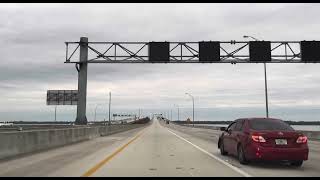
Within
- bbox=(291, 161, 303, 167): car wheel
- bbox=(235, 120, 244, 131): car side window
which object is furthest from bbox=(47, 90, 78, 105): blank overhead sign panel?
bbox=(291, 161, 303, 167): car wheel

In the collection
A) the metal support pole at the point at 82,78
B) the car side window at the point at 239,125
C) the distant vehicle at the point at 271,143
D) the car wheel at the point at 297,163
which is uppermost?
the metal support pole at the point at 82,78

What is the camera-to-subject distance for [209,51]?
43469mm

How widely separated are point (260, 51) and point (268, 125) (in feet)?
94.3

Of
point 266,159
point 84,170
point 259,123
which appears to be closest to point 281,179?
point 266,159

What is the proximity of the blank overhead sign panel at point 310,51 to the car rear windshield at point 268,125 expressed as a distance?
28.7 m

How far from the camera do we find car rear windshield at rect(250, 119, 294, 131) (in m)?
15.6

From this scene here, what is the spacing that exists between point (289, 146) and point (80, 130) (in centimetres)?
2111

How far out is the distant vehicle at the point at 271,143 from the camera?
1456cm

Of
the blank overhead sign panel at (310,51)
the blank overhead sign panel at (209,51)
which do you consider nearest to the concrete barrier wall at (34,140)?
the blank overhead sign panel at (209,51)

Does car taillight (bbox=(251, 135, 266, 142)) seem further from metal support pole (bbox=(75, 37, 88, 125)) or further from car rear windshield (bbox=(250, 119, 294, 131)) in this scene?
metal support pole (bbox=(75, 37, 88, 125))

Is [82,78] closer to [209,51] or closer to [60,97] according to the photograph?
[209,51]

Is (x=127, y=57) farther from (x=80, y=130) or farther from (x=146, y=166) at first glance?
(x=146, y=166)

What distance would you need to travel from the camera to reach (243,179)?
38.5 ft

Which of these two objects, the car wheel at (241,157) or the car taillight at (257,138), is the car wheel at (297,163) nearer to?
the car taillight at (257,138)
